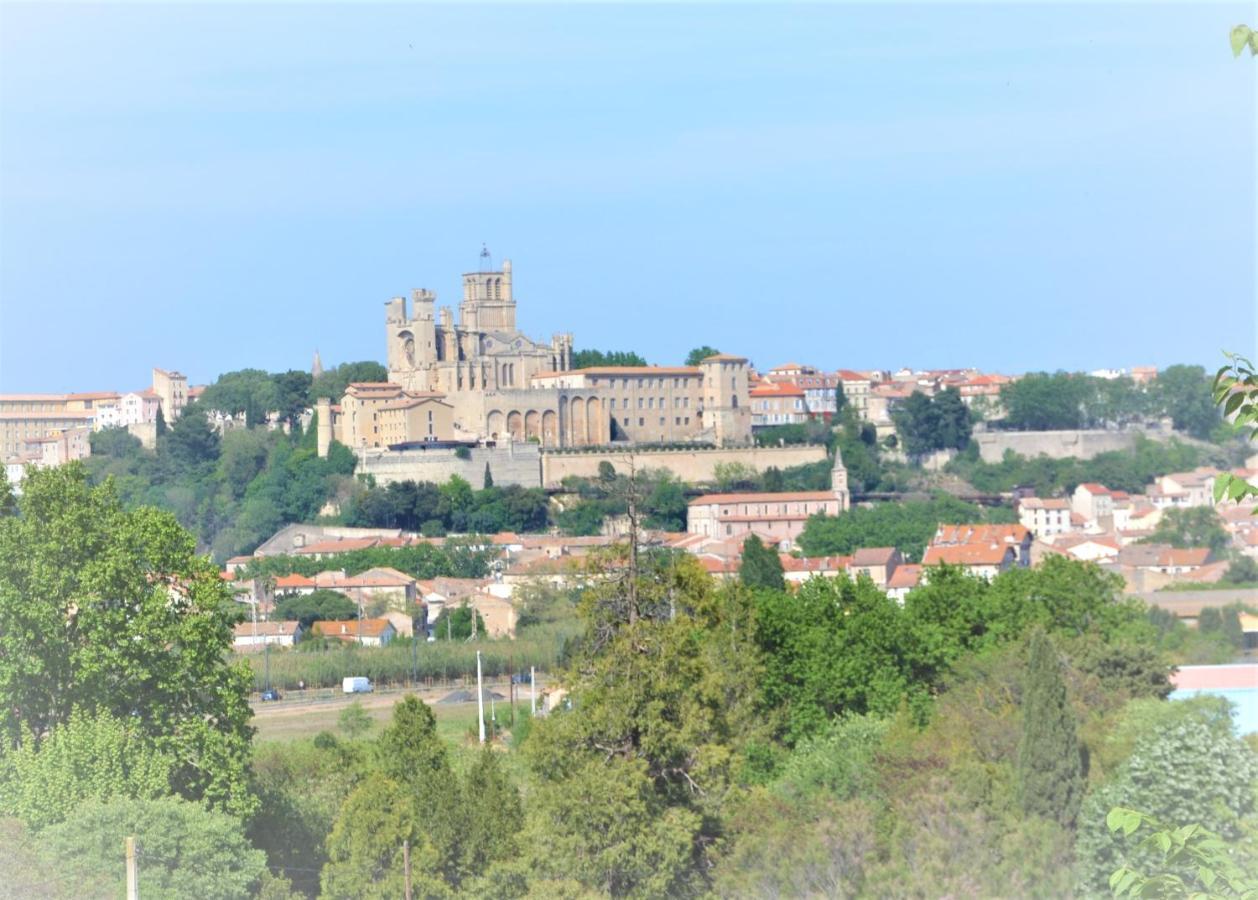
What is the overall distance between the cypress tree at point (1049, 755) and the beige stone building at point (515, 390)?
43.6 meters

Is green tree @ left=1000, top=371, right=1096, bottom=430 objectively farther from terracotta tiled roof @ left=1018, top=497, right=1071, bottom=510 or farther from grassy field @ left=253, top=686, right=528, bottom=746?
grassy field @ left=253, top=686, right=528, bottom=746

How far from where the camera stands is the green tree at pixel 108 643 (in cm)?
1362

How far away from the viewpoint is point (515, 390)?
6103 centimetres

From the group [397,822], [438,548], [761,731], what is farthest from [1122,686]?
[438,548]

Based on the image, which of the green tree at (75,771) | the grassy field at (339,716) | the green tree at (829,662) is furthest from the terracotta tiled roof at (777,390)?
the green tree at (75,771)

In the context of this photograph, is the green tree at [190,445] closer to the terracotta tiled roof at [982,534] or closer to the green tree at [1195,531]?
the terracotta tiled roof at [982,534]

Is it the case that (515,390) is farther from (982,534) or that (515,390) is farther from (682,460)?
(982,534)

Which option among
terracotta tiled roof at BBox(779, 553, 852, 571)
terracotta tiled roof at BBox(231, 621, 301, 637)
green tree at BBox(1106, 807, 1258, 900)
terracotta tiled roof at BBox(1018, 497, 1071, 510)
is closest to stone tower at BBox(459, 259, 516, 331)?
terracotta tiled roof at BBox(1018, 497, 1071, 510)

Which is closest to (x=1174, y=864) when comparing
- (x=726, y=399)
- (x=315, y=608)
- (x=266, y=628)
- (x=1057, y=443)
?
(x=266, y=628)

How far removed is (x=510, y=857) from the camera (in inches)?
563

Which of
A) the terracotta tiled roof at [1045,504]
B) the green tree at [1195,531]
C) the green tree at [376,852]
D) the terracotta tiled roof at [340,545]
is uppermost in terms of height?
the terracotta tiled roof at [1045,504]

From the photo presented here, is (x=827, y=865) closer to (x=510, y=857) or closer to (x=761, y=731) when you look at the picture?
(x=510, y=857)

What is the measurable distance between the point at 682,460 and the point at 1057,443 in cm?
1234

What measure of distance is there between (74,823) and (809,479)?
46537 millimetres
